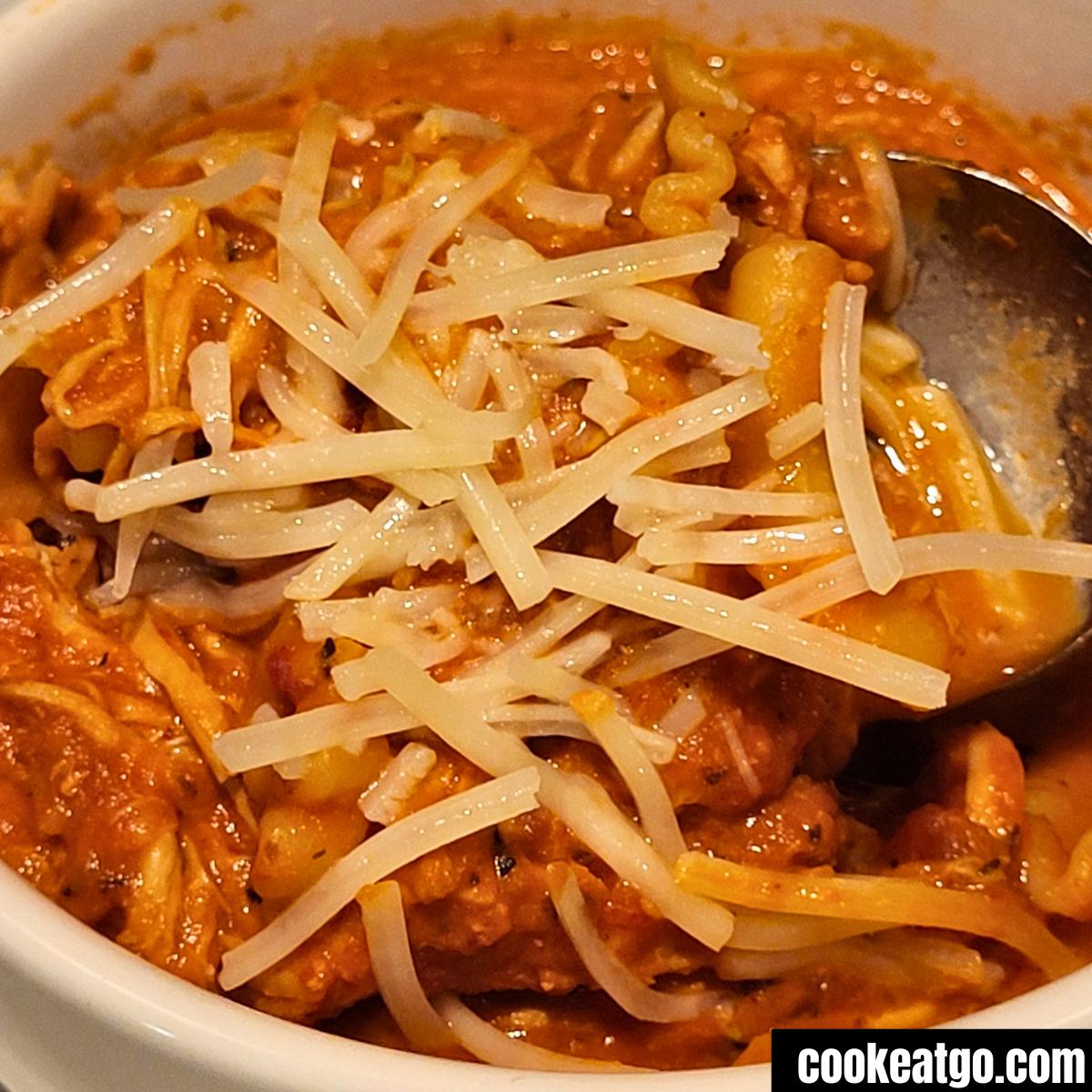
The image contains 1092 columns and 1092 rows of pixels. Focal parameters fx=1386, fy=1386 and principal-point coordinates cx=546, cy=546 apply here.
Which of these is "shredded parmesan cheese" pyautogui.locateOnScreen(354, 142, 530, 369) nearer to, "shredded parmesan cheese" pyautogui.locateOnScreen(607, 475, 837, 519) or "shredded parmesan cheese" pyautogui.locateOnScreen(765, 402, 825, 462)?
"shredded parmesan cheese" pyautogui.locateOnScreen(607, 475, 837, 519)

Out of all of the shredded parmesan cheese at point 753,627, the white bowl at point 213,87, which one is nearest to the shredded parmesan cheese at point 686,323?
the shredded parmesan cheese at point 753,627

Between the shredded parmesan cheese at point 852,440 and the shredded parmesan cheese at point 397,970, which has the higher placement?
the shredded parmesan cheese at point 852,440

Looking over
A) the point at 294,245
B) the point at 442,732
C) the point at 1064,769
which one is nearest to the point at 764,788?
the point at 442,732

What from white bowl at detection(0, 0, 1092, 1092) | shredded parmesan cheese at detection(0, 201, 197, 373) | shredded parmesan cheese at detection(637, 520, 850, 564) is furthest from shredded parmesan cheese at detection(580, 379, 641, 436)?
white bowl at detection(0, 0, 1092, 1092)

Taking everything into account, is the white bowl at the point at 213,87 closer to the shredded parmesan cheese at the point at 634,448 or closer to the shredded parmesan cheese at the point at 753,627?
the shredded parmesan cheese at the point at 753,627

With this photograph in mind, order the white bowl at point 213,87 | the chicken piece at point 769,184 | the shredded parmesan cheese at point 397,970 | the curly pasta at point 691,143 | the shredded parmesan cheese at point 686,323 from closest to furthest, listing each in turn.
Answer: the white bowl at point 213,87
the shredded parmesan cheese at point 397,970
the shredded parmesan cheese at point 686,323
the curly pasta at point 691,143
the chicken piece at point 769,184

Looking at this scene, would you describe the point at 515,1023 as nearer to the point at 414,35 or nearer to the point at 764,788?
the point at 764,788
